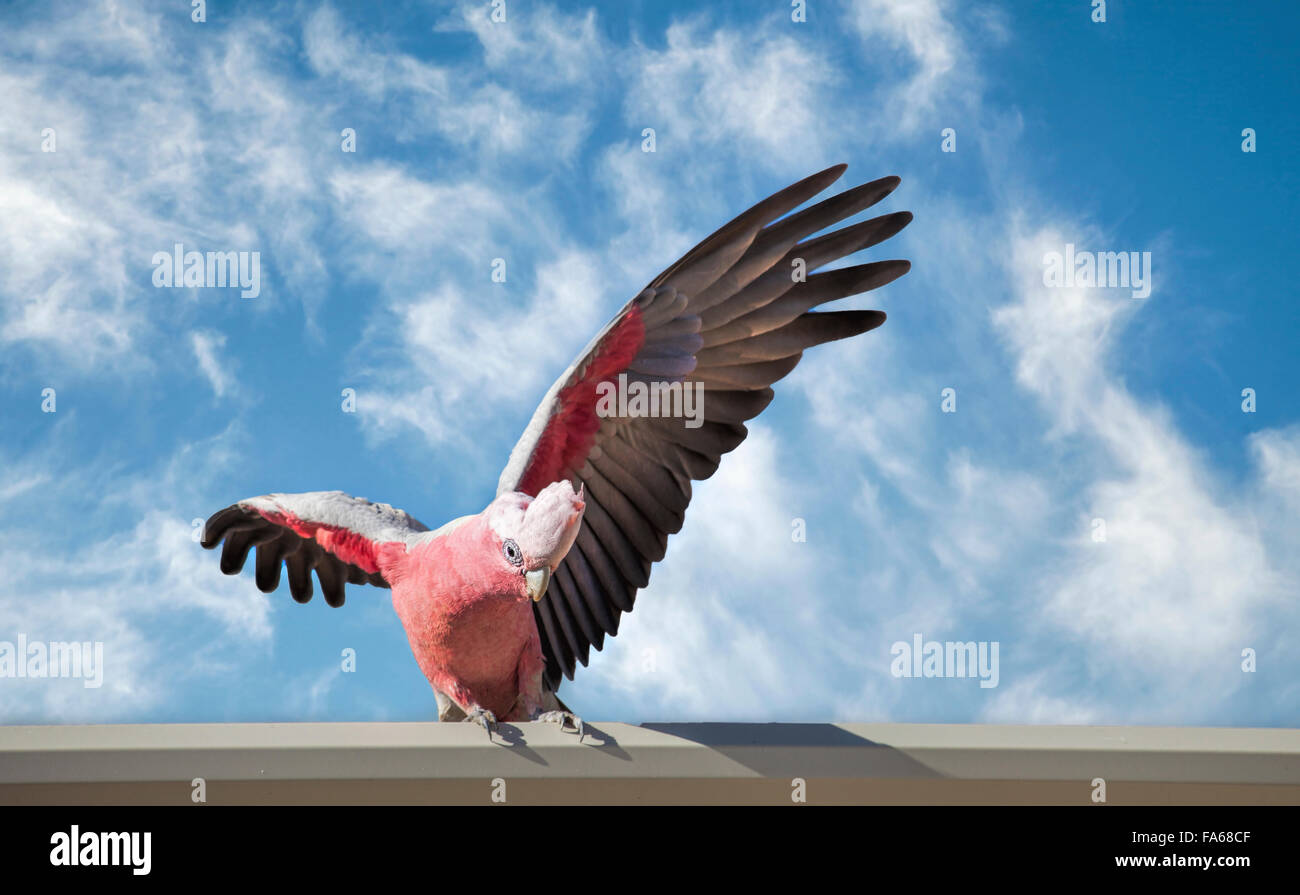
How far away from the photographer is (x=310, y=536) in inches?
99.9

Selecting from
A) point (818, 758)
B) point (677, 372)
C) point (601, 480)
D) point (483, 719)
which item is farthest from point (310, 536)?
point (818, 758)

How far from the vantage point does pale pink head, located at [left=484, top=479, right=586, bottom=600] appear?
71.9 inches

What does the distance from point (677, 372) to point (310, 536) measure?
99 cm

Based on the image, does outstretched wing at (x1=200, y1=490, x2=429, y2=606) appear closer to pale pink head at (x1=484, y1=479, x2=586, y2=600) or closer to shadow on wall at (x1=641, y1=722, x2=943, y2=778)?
pale pink head at (x1=484, y1=479, x2=586, y2=600)

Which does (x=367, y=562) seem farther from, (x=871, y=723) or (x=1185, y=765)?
(x=1185, y=765)

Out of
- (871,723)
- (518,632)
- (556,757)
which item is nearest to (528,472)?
(518,632)

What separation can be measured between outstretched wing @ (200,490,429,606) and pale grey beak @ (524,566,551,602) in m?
0.57

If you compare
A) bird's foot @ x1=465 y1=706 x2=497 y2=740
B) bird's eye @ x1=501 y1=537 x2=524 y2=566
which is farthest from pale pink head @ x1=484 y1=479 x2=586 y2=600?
bird's foot @ x1=465 y1=706 x2=497 y2=740

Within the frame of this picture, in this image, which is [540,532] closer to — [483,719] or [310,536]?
[483,719]

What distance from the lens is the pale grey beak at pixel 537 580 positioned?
6.17 ft
